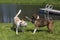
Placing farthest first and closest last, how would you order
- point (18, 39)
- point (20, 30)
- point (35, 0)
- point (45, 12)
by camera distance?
point (35, 0) → point (45, 12) → point (20, 30) → point (18, 39)

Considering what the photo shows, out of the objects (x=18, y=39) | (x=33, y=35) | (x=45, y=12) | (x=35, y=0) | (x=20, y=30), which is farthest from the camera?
(x=35, y=0)

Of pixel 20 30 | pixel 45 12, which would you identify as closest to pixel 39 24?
pixel 20 30

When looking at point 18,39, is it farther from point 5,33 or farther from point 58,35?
point 58,35

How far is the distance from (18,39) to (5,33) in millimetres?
1698

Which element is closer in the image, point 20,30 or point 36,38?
point 36,38

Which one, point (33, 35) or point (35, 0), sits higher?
point (33, 35)

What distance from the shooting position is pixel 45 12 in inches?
1210

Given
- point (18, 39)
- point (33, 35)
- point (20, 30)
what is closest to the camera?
point (18, 39)

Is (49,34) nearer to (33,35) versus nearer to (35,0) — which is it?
(33,35)

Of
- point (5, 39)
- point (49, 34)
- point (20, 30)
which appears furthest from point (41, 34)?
point (5, 39)

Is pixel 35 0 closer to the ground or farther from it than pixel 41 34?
closer to the ground

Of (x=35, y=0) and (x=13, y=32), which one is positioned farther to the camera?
(x=35, y=0)

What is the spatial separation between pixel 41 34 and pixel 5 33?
229cm

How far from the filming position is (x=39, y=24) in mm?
13281
